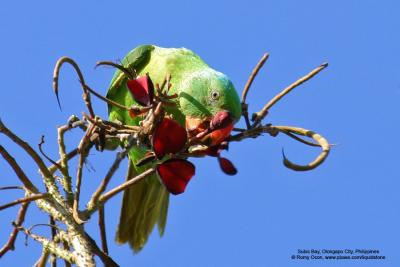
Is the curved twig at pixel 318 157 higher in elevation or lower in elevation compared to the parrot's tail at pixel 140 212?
lower

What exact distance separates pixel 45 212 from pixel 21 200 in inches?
10.4

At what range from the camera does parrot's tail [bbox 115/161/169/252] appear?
5176mm

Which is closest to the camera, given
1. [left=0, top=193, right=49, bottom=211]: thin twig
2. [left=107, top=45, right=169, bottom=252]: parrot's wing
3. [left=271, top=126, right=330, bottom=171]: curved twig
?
[left=0, top=193, right=49, bottom=211]: thin twig

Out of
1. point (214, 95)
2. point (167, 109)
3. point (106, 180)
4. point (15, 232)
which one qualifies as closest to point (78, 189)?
point (106, 180)

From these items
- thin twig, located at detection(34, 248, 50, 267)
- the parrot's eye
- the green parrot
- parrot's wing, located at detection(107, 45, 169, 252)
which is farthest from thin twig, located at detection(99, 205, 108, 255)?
parrot's wing, located at detection(107, 45, 169, 252)

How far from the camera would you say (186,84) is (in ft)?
14.7

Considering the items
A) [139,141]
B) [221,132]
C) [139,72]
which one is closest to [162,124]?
A: [139,141]

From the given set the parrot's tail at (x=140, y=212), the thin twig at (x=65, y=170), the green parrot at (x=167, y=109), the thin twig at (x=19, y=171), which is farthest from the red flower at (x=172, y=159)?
the parrot's tail at (x=140, y=212)

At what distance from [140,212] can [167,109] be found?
1477 mm

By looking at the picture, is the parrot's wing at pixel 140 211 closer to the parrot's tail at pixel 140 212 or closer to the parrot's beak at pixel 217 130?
the parrot's tail at pixel 140 212

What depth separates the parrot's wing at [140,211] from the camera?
518 centimetres

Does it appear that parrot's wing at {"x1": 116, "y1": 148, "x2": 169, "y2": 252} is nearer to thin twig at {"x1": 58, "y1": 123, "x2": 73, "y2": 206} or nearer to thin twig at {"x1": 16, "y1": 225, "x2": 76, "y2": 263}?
thin twig at {"x1": 58, "y1": 123, "x2": 73, "y2": 206}

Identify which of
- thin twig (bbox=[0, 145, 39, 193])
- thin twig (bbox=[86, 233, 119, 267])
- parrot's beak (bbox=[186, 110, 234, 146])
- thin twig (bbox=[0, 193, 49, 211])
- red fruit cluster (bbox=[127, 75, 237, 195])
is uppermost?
parrot's beak (bbox=[186, 110, 234, 146])

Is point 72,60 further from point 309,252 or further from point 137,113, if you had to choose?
point 309,252
